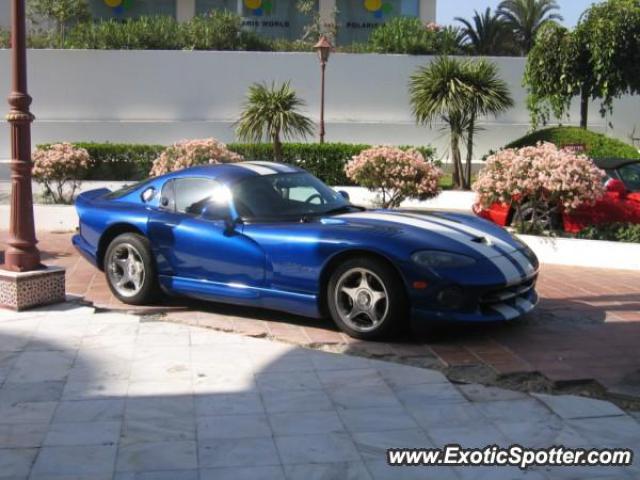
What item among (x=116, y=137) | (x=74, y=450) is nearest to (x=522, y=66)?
(x=116, y=137)

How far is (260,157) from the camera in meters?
17.7

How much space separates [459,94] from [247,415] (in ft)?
44.2

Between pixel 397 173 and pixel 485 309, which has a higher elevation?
pixel 397 173

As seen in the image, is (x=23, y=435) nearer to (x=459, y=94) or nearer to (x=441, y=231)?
(x=441, y=231)

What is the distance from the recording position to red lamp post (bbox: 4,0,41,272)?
639 cm

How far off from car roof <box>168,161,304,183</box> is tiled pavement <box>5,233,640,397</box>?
3.82 feet

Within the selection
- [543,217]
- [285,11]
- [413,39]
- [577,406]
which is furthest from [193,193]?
[285,11]

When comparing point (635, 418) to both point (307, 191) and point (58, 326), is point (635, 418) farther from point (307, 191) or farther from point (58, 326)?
point (58, 326)

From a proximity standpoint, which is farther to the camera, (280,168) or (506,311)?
(280,168)

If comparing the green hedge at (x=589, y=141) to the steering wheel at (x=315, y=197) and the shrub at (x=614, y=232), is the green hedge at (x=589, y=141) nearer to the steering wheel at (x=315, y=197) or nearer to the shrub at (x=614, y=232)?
the shrub at (x=614, y=232)

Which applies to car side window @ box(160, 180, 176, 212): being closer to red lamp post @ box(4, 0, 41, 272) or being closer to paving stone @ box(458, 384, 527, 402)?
red lamp post @ box(4, 0, 41, 272)

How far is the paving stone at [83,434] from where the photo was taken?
13.0 feet

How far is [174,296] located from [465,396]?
10.5ft

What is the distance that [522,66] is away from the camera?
22.0 meters
